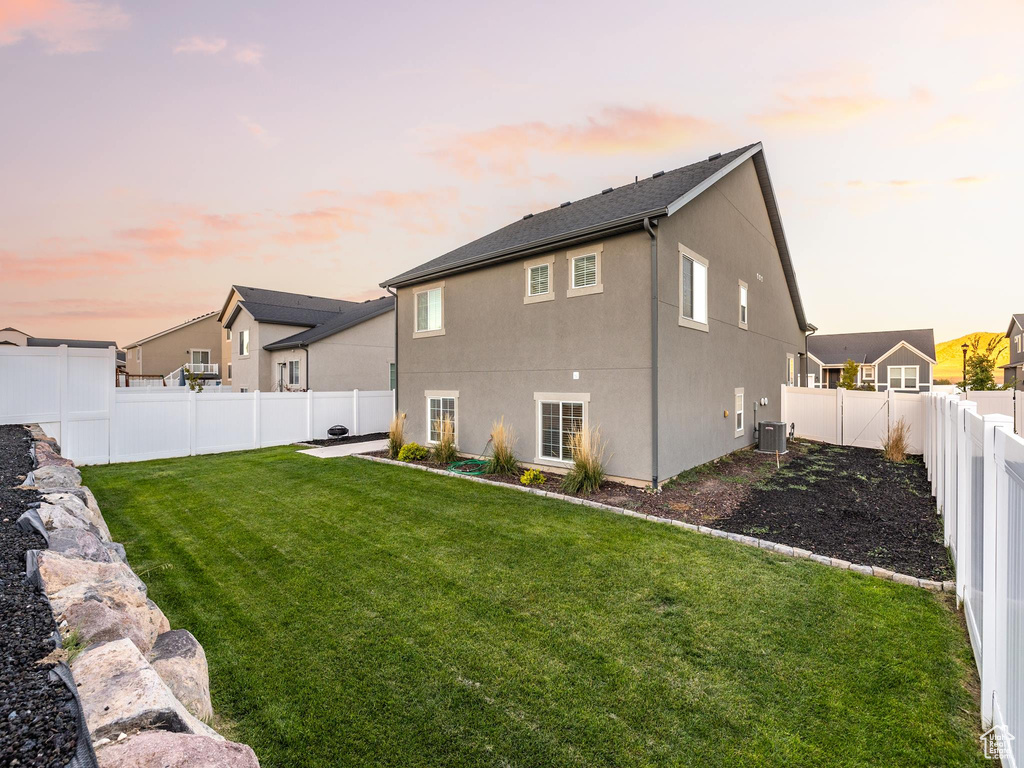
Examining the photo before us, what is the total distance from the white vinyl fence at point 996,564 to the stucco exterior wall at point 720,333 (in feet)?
15.3

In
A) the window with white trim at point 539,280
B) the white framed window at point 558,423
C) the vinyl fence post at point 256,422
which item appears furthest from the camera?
the vinyl fence post at point 256,422

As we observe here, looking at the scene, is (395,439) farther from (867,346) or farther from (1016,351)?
(1016,351)

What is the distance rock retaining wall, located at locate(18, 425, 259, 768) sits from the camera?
5.21ft

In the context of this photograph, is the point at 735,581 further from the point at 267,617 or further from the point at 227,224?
the point at 227,224

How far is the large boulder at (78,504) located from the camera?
4.43 meters

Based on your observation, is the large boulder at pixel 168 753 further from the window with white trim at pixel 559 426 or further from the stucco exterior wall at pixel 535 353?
the window with white trim at pixel 559 426

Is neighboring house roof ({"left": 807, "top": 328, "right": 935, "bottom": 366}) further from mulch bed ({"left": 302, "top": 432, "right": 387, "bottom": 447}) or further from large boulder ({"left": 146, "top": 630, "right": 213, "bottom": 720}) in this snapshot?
large boulder ({"left": 146, "top": 630, "right": 213, "bottom": 720})

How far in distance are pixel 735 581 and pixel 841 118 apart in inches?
467

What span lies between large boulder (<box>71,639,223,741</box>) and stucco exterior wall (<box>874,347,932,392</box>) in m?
45.0

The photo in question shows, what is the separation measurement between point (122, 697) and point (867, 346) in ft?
164

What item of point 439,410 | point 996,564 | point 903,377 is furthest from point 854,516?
point 903,377

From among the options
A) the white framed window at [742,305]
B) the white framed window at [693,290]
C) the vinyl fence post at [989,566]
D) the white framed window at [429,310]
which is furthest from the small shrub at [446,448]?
the vinyl fence post at [989,566]

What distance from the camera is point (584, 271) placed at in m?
8.98

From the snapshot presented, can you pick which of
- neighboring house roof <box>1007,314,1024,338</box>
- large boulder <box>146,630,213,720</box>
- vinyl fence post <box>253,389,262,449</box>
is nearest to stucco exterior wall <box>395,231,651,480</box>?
vinyl fence post <box>253,389,262,449</box>
